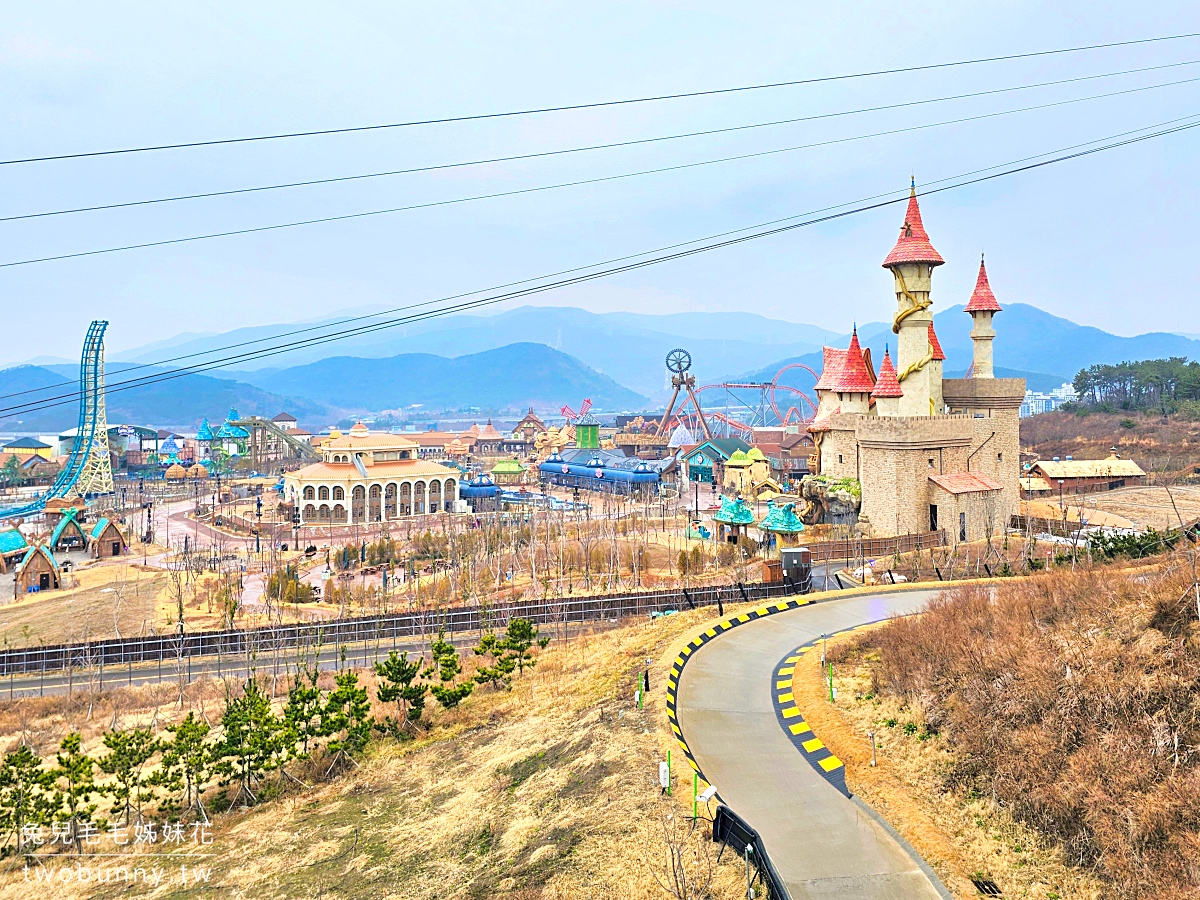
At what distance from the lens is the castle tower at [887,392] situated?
29.3 m

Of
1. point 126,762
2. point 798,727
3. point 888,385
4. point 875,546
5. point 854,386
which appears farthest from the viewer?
point 854,386

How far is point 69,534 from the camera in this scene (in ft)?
156

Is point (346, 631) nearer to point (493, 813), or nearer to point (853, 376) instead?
point (493, 813)

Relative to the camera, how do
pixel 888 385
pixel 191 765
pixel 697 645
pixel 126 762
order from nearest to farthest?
1. pixel 126 762
2. pixel 191 765
3. pixel 697 645
4. pixel 888 385

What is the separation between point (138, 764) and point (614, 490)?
2233 inches

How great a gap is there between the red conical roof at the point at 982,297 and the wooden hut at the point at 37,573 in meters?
43.8

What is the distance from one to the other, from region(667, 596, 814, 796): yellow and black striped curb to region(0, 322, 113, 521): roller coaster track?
67.6 meters

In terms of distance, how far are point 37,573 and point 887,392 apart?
39577 mm

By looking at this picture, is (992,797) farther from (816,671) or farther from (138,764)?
(138,764)

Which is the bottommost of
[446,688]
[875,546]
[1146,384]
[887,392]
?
[446,688]

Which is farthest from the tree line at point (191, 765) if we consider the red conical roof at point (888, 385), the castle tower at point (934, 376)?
the castle tower at point (934, 376)

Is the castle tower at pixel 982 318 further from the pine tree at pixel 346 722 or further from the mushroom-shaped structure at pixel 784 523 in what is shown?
the pine tree at pixel 346 722

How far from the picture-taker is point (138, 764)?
13.0 m

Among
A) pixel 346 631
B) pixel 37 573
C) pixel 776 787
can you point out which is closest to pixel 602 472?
pixel 37 573
